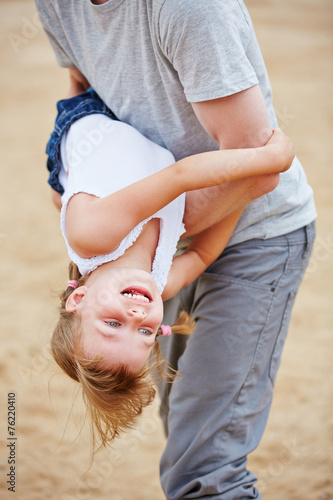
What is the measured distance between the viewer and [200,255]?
1.63 metres

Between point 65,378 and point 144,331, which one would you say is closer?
point 144,331

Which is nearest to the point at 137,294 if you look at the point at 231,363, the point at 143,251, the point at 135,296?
the point at 135,296

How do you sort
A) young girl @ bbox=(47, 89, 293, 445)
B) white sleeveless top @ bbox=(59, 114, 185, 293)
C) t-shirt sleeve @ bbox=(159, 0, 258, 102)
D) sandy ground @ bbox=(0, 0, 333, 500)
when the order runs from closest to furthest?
1. t-shirt sleeve @ bbox=(159, 0, 258, 102)
2. young girl @ bbox=(47, 89, 293, 445)
3. white sleeveless top @ bbox=(59, 114, 185, 293)
4. sandy ground @ bbox=(0, 0, 333, 500)

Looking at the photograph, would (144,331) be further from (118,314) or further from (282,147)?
(282,147)

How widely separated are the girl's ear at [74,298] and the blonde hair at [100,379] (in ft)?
0.11

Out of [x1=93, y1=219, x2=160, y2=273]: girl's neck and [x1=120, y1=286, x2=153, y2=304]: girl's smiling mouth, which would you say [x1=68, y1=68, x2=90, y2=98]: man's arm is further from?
[x1=120, y1=286, x2=153, y2=304]: girl's smiling mouth

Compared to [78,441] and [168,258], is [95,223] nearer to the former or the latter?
[168,258]

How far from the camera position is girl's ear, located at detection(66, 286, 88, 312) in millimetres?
1493

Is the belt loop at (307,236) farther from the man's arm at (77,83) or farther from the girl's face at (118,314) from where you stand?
the man's arm at (77,83)

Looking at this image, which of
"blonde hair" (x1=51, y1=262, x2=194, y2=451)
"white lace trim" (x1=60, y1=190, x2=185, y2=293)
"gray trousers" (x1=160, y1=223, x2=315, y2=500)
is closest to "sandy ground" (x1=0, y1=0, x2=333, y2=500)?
"blonde hair" (x1=51, y1=262, x2=194, y2=451)

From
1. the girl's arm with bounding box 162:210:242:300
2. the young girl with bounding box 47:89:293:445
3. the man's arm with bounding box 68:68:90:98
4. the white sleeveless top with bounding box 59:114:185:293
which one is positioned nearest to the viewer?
the young girl with bounding box 47:89:293:445

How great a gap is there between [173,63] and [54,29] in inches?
19.8

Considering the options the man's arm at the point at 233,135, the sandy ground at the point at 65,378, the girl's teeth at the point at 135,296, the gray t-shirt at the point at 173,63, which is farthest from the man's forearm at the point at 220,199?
the sandy ground at the point at 65,378

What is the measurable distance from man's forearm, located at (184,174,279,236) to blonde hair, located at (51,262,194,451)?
0.33 metres
